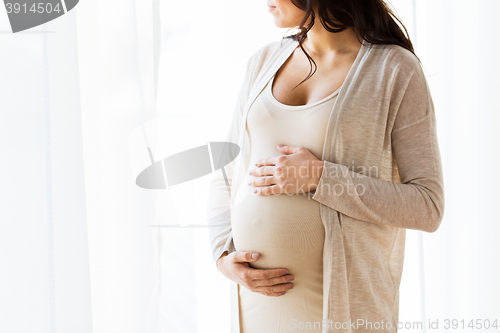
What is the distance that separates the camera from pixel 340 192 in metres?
0.71

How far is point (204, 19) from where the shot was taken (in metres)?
1.02

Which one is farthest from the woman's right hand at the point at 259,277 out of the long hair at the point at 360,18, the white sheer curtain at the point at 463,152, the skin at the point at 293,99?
the white sheer curtain at the point at 463,152

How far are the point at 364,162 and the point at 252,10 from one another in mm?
642

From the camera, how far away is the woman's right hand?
73cm

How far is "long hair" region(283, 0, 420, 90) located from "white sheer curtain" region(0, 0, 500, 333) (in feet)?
1.06

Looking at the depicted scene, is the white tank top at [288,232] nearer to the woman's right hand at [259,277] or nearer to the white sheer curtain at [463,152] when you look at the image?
the woman's right hand at [259,277]

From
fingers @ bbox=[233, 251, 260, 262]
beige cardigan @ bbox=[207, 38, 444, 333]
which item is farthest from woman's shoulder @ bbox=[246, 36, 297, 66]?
fingers @ bbox=[233, 251, 260, 262]

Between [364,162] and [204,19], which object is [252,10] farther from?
[364,162]

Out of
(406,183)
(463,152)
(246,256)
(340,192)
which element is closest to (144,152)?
(246,256)

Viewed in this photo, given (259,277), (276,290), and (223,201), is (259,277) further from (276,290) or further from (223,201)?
(223,201)

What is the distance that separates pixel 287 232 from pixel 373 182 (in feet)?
0.64

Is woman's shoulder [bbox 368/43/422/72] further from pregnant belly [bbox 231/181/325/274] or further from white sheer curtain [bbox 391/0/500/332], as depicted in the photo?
white sheer curtain [bbox 391/0/500/332]

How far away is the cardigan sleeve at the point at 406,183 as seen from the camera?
2.32ft

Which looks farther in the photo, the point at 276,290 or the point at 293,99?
the point at 293,99
